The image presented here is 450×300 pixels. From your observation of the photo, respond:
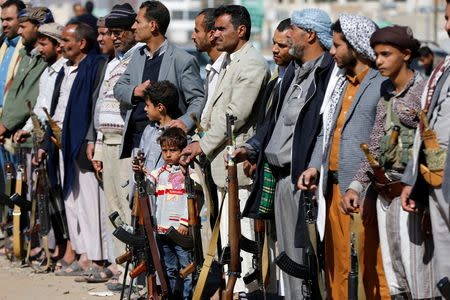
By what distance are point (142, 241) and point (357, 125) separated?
191 cm

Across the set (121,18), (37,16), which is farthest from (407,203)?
(37,16)

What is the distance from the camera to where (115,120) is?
7.95 metres

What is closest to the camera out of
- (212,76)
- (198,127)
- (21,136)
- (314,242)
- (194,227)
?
(314,242)

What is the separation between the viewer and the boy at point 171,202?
6.71 metres

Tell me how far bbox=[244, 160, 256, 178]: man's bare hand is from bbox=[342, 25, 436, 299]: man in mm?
1230

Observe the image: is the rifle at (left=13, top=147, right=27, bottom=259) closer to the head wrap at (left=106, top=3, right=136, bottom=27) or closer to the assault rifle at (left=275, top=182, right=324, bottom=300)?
the head wrap at (left=106, top=3, right=136, bottom=27)

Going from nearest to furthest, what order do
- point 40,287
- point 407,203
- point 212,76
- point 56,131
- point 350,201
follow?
point 407,203
point 350,201
point 212,76
point 40,287
point 56,131

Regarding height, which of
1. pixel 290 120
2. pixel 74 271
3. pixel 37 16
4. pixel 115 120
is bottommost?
pixel 74 271

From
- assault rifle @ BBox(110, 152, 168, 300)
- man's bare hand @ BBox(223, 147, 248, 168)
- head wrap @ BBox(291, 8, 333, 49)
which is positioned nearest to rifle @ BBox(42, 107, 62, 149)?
assault rifle @ BBox(110, 152, 168, 300)

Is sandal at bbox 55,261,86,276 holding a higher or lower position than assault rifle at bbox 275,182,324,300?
lower

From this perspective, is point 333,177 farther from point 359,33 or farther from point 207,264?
point 207,264

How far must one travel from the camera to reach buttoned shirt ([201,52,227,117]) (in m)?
7.24

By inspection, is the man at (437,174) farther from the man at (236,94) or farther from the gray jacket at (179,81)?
the gray jacket at (179,81)

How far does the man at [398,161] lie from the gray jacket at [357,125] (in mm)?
98
